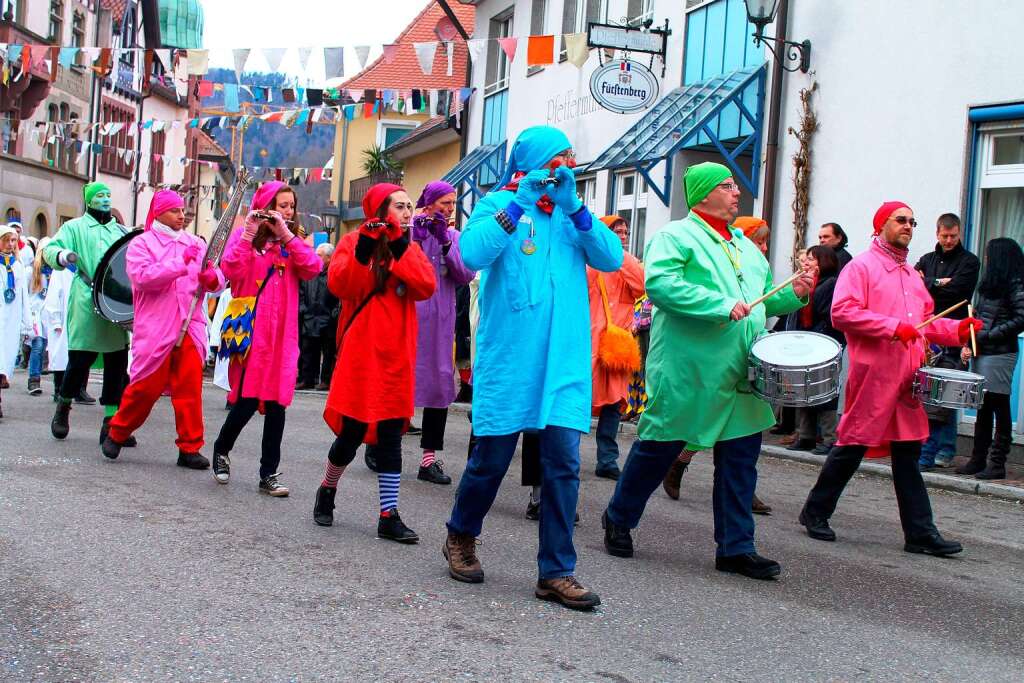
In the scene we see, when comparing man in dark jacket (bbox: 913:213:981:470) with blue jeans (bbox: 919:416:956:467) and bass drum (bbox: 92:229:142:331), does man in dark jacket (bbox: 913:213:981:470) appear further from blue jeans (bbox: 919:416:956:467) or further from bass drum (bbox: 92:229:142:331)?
bass drum (bbox: 92:229:142:331)

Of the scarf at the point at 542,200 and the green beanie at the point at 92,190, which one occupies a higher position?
the green beanie at the point at 92,190

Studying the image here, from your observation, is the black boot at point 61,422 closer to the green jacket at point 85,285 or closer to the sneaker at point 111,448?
the green jacket at point 85,285

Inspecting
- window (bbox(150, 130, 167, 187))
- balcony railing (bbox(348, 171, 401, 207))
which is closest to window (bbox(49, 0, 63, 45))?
balcony railing (bbox(348, 171, 401, 207))

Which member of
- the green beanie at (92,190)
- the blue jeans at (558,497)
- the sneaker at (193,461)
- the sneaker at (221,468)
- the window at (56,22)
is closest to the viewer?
the blue jeans at (558,497)

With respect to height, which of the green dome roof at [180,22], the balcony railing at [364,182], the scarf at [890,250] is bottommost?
the scarf at [890,250]

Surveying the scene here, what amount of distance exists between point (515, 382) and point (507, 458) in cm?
34

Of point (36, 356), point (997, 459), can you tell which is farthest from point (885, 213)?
point (36, 356)

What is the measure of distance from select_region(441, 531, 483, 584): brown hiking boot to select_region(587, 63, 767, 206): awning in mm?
9983

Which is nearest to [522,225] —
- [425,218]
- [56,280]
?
[425,218]

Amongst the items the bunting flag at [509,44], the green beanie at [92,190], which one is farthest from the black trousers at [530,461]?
the bunting flag at [509,44]

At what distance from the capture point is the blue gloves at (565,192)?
5.30m

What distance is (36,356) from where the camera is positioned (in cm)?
1525

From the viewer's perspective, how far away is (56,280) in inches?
595

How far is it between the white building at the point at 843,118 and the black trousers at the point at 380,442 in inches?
303
